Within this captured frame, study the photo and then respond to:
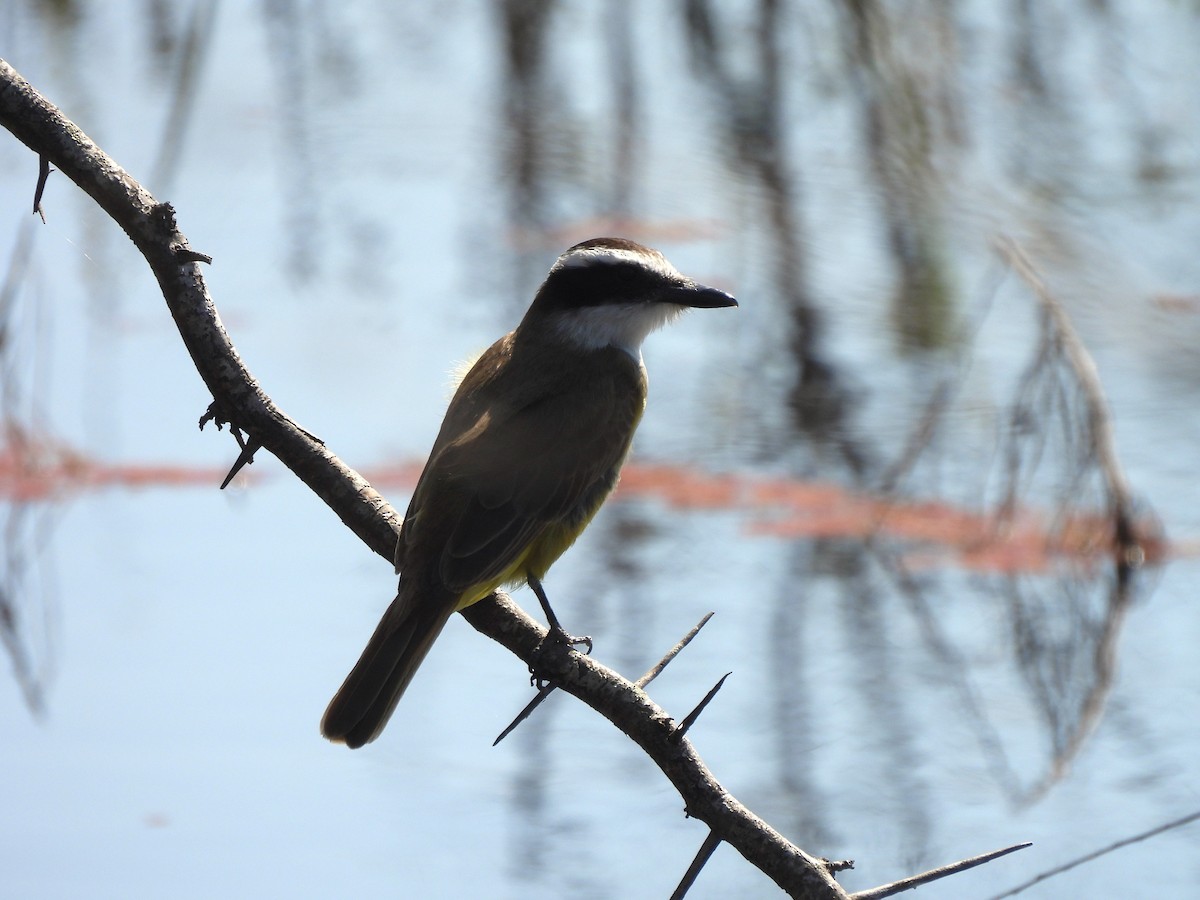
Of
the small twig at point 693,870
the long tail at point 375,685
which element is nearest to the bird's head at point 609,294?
the long tail at point 375,685

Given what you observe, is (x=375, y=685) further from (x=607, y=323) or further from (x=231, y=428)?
(x=607, y=323)

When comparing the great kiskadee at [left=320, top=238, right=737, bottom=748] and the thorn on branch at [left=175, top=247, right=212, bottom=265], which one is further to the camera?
the great kiskadee at [left=320, top=238, right=737, bottom=748]

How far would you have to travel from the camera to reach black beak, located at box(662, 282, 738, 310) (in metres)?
4.09

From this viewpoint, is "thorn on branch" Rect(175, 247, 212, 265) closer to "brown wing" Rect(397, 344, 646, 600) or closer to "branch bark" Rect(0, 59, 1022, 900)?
"branch bark" Rect(0, 59, 1022, 900)

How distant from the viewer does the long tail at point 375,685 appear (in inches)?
127

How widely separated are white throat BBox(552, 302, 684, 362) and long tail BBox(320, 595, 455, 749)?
3.62 feet

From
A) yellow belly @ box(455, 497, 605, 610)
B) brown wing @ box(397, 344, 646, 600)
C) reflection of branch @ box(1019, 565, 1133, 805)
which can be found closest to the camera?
brown wing @ box(397, 344, 646, 600)

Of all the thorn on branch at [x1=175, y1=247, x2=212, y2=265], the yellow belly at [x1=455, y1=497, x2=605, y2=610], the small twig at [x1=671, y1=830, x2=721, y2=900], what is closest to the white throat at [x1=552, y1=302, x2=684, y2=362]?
the yellow belly at [x1=455, y1=497, x2=605, y2=610]

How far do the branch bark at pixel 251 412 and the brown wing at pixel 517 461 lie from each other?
0.38m

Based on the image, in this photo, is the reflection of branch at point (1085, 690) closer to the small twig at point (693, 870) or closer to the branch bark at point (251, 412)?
the branch bark at point (251, 412)

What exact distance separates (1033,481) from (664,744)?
4.95 m

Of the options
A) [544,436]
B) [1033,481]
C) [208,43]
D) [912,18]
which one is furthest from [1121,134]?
[544,436]

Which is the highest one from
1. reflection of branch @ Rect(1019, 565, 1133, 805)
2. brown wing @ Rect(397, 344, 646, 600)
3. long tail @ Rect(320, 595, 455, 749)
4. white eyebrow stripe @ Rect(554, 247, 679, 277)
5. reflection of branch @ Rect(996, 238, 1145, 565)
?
white eyebrow stripe @ Rect(554, 247, 679, 277)

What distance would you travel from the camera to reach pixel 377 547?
10.6ft
